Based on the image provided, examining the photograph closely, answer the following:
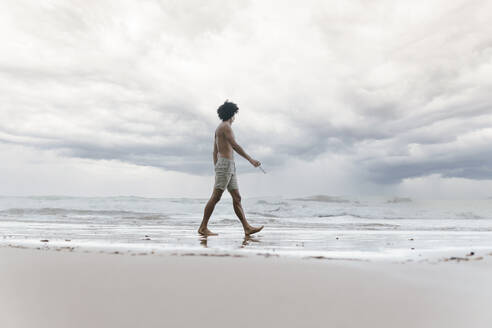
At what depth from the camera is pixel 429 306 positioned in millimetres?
1943

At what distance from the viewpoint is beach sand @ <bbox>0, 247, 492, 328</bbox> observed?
1.81m

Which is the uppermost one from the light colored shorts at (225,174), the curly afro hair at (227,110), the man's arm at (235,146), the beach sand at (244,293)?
the curly afro hair at (227,110)

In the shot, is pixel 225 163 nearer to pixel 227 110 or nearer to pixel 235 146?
pixel 235 146

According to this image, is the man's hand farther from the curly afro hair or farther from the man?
the curly afro hair

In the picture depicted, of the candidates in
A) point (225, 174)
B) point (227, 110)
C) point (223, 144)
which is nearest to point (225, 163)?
point (225, 174)

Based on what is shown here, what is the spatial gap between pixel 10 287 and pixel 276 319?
5.48 ft

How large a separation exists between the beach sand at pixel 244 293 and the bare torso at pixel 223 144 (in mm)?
4000

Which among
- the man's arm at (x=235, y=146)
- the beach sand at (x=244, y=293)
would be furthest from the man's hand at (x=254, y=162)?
the beach sand at (x=244, y=293)

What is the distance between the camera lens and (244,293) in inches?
84.1

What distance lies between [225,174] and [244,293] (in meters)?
4.69

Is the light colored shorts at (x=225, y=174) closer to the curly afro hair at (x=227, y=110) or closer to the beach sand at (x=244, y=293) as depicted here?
the curly afro hair at (x=227, y=110)

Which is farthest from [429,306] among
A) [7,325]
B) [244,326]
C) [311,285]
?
[7,325]

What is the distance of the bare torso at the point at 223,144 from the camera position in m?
6.87

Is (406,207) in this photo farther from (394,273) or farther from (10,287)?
(10,287)
